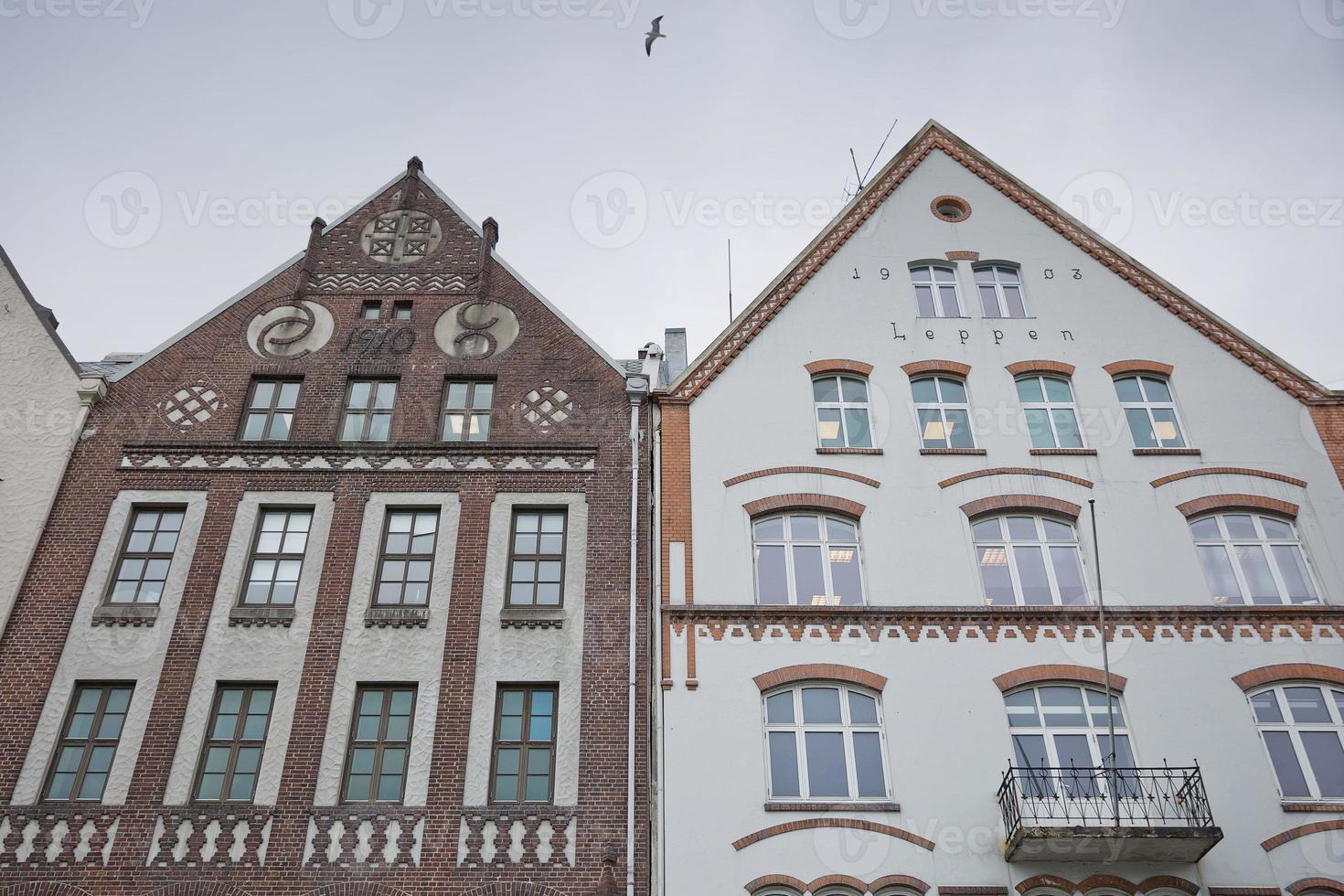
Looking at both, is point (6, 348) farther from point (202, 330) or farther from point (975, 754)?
point (975, 754)

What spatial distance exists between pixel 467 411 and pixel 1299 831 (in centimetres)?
1657

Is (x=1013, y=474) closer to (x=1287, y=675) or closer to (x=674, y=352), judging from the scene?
(x=1287, y=675)

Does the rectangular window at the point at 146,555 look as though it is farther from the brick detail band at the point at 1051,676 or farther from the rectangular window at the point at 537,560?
the brick detail band at the point at 1051,676

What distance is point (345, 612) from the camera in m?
19.7

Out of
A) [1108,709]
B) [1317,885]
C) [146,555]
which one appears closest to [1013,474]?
[1108,709]

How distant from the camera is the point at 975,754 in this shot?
18.2 meters

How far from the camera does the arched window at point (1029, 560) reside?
20078 millimetres

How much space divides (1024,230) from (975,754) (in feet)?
41.3

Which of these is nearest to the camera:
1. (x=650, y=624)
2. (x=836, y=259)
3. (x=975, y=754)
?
(x=975, y=754)

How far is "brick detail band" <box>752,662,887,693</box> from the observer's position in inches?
741

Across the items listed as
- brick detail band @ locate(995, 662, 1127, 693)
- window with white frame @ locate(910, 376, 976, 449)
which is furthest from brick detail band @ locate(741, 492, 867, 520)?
brick detail band @ locate(995, 662, 1127, 693)

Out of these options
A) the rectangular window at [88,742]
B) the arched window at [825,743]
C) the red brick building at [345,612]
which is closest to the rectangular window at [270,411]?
the red brick building at [345,612]

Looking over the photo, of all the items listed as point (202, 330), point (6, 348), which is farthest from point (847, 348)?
point (6, 348)

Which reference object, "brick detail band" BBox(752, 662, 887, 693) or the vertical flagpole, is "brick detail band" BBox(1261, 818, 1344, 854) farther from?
"brick detail band" BBox(752, 662, 887, 693)
